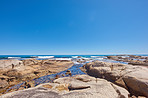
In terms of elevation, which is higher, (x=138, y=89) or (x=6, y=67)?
(x=6, y=67)

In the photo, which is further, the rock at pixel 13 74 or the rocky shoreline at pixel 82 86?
the rock at pixel 13 74

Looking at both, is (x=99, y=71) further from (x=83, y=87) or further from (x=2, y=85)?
(x=2, y=85)

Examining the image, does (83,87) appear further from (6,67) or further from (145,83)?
(6,67)

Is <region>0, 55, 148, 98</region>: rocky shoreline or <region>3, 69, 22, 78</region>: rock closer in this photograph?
<region>0, 55, 148, 98</region>: rocky shoreline

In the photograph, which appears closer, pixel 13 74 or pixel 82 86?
pixel 82 86

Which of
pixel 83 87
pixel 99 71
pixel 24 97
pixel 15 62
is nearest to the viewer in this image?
pixel 24 97

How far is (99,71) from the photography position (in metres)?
10.9

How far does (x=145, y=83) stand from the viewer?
5.70 metres

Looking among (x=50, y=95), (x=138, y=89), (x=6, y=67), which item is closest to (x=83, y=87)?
(x=50, y=95)

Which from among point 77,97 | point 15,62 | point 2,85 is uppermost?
point 15,62

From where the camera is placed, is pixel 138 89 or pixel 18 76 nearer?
pixel 138 89

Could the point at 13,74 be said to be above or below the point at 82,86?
below

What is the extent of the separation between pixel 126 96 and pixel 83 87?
3177 mm

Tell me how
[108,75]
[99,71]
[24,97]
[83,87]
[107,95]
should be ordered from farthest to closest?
[99,71]
[108,75]
[83,87]
[107,95]
[24,97]
